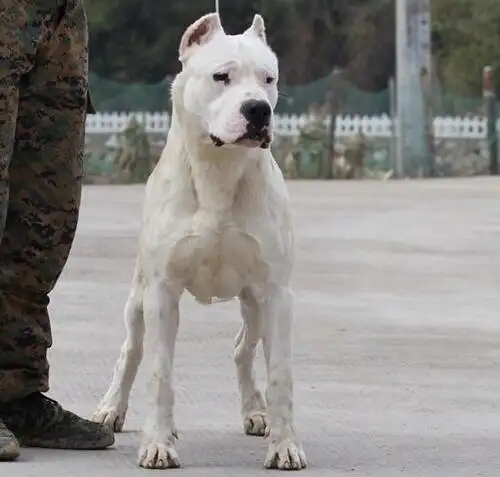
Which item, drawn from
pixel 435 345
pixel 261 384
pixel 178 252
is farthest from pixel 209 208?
pixel 435 345

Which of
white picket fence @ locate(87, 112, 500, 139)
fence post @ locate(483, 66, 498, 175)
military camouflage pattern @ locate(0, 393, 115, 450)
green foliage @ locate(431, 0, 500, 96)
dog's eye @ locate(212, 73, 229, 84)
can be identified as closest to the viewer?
dog's eye @ locate(212, 73, 229, 84)

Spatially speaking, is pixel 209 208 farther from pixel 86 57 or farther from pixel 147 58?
pixel 147 58

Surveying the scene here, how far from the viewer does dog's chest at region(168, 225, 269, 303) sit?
5707 millimetres

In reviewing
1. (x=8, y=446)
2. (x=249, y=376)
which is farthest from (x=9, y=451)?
(x=249, y=376)

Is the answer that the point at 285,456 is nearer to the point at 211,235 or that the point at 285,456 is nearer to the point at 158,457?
the point at 158,457

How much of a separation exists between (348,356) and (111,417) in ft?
7.43

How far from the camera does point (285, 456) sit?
5.62m

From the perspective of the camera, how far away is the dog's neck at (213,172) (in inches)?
225

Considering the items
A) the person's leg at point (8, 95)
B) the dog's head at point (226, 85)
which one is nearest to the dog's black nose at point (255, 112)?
the dog's head at point (226, 85)

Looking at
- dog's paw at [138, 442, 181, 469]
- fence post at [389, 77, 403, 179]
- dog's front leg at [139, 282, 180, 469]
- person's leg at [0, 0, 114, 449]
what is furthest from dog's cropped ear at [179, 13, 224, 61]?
fence post at [389, 77, 403, 179]

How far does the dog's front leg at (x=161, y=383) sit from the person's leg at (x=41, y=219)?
36cm

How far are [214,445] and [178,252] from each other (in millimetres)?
789

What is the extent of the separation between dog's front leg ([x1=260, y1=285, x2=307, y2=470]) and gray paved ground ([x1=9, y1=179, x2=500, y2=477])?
0.28 feet

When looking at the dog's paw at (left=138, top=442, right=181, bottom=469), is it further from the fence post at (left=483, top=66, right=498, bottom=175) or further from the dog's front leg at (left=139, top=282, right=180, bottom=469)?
the fence post at (left=483, top=66, right=498, bottom=175)
